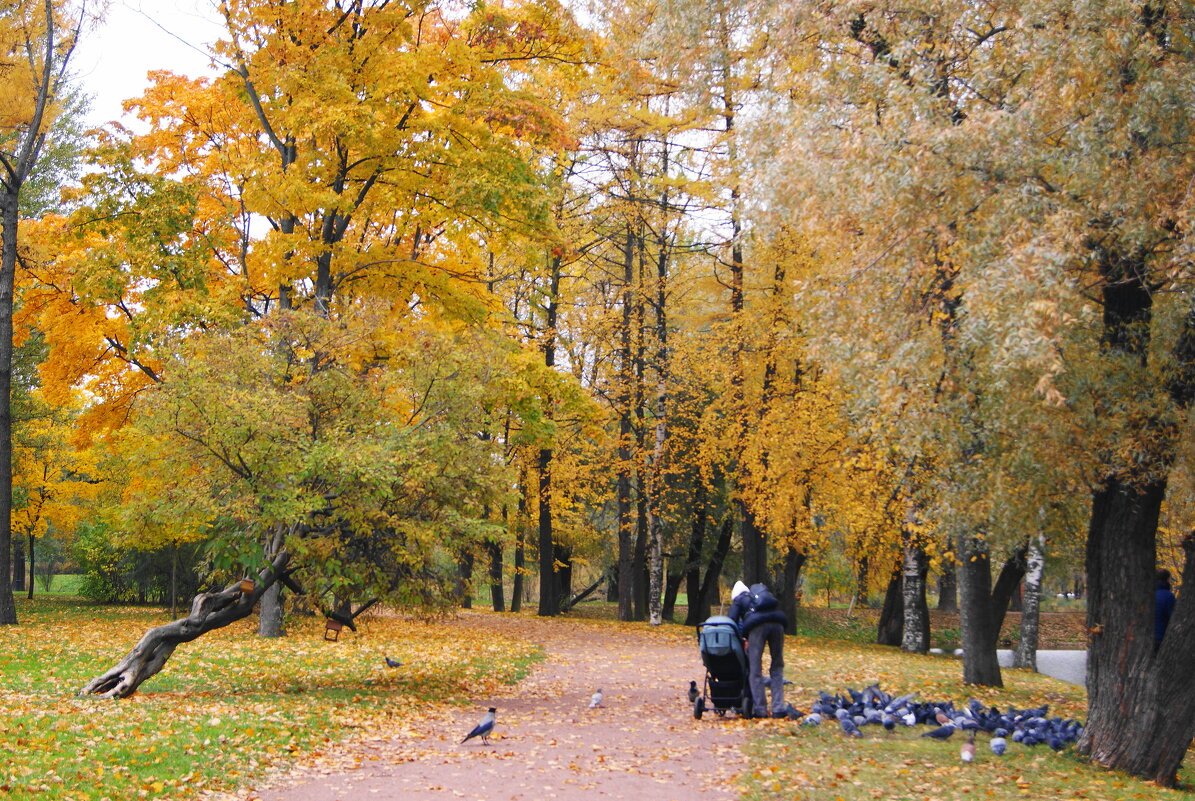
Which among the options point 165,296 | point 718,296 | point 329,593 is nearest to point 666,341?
point 718,296

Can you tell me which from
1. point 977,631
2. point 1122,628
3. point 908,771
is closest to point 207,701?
point 908,771

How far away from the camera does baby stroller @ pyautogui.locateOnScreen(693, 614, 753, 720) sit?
376 inches

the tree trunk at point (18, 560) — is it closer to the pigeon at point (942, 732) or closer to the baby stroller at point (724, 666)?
the baby stroller at point (724, 666)

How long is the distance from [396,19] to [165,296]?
585 cm

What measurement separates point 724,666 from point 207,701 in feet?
17.1

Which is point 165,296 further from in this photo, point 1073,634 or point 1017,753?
point 1073,634

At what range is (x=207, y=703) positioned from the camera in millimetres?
9352

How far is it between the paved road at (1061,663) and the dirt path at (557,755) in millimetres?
12443

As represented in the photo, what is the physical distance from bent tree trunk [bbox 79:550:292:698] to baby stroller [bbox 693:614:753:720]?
4838 mm

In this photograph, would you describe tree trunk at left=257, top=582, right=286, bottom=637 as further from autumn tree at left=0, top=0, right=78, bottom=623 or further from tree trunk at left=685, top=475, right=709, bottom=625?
tree trunk at left=685, top=475, right=709, bottom=625

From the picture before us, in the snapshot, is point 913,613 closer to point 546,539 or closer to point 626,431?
point 626,431

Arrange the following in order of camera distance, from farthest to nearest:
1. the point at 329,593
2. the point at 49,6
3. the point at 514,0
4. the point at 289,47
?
the point at 514,0 < the point at 49,6 < the point at 289,47 < the point at 329,593

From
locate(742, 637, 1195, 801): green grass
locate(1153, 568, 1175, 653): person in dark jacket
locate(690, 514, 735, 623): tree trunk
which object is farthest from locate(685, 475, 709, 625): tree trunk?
locate(1153, 568, 1175, 653): person in dark jacket

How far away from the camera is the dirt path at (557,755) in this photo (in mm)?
6727
